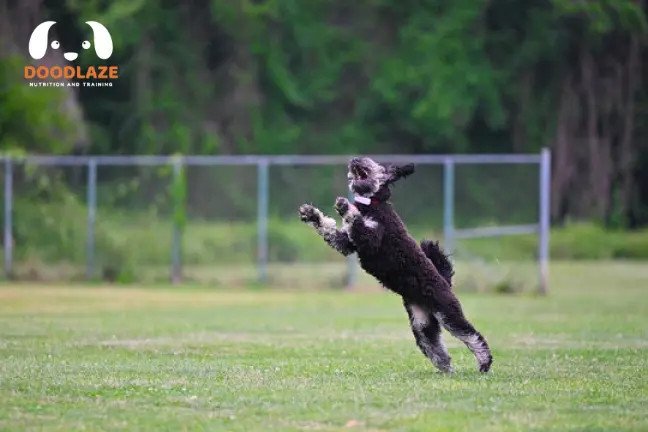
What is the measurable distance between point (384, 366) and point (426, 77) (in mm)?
29905

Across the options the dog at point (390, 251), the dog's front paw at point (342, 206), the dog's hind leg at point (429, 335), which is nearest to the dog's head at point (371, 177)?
the dog at point (390, 251)

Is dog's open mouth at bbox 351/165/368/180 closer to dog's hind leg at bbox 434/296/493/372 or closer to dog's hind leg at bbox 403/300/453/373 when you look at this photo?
dog's hind leg at bbox 403/300/453/373

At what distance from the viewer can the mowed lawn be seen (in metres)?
9.30

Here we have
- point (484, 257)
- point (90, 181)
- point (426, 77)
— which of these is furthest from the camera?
point (426, 77)

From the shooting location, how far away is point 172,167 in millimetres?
27312

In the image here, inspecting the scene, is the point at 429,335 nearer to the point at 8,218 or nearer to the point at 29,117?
the point at 8,218

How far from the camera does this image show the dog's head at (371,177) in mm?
11602

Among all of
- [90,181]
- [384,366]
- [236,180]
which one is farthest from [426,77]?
[384,366]

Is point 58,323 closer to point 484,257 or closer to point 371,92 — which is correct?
point 484,257

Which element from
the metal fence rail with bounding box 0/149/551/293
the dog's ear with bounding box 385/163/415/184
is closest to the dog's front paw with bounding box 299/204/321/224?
the dog's ear with bounding box 385/163/415/184

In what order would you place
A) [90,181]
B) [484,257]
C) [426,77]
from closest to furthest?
[90,181], [484,257], [426,77]

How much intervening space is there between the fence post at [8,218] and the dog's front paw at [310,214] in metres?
16.1

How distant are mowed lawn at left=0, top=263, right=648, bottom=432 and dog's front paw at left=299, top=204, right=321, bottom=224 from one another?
1.39 metres

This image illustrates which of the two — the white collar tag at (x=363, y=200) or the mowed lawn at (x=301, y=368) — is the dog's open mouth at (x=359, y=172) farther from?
the mowed lawn at (x=301, y=368)
